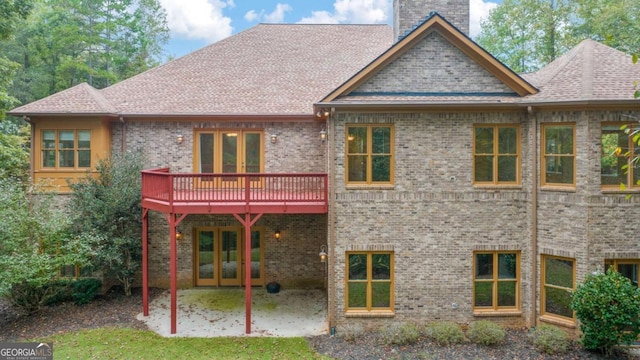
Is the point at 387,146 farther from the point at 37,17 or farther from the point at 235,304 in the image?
the point at 37,17

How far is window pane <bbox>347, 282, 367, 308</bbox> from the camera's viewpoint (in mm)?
10188

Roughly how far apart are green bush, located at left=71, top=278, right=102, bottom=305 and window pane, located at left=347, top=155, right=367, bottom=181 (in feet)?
29.8

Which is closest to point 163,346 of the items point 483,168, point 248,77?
point 483,168

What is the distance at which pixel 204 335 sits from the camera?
9664 millimetres

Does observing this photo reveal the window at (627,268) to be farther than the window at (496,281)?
No

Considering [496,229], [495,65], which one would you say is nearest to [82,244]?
[496,229]

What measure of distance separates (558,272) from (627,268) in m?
1.60

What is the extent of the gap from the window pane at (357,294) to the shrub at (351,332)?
0.55 m

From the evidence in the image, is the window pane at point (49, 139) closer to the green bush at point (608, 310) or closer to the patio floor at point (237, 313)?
the patio floor at point (237, 313)

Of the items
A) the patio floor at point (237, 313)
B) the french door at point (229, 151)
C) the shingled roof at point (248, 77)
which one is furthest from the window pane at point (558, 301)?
the french door at point (229, 151)

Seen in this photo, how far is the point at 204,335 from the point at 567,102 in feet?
36.3

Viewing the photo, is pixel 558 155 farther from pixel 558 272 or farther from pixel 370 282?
pixel 370 282

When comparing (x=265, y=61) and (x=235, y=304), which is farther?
(x=265, y=61)

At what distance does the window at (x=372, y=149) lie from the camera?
10.1m
